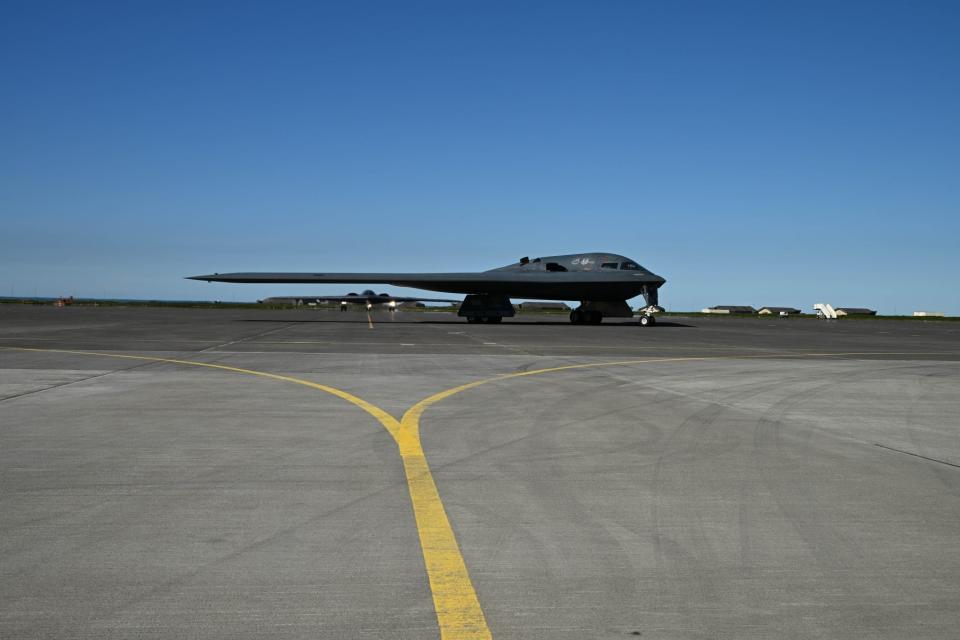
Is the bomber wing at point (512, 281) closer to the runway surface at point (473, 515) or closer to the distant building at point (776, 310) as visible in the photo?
the runway surface at point (473, 515)

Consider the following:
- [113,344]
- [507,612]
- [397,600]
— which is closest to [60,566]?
[397,600]

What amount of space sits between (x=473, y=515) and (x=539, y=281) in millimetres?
38465

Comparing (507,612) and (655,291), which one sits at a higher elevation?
(655,291)

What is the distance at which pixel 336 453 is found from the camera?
7281 mm

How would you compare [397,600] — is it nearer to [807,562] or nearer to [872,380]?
[807,562]

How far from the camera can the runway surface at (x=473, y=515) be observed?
3.67 m

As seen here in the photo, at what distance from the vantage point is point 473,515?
5289mm

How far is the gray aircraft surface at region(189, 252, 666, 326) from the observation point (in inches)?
1684

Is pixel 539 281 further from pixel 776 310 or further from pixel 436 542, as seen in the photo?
pixel 776 310

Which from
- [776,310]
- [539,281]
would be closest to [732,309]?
[776,310]

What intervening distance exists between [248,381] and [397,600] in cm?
1013

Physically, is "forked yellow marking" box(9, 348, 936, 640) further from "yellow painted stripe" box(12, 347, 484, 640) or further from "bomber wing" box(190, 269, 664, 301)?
"bomber wing" box(190, 269, 664, 301)

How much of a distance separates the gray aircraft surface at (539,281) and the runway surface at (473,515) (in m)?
30.9

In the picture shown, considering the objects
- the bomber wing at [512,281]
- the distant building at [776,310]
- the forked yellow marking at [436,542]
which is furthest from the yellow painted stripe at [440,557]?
the distant building at [776,310]
